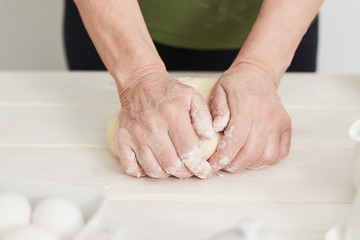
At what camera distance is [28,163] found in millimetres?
840

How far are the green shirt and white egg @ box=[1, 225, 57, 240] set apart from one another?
0.80 metres

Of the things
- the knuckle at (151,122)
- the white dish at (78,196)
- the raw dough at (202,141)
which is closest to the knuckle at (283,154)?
the raw dough at (202,141)

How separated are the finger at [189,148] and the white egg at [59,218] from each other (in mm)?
260

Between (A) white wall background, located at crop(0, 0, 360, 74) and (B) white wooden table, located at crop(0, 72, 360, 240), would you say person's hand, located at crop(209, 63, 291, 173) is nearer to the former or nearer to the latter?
(B) white wooden table, located at crop(0, 72, 360, 240)

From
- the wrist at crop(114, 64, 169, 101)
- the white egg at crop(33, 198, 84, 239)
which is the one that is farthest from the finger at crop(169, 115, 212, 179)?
the white egg at crop(33, 198, 84, 239)

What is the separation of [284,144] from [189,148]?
174mm

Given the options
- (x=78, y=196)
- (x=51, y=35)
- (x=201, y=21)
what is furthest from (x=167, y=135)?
(x=51, y=35)

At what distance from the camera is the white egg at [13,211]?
0.53 m

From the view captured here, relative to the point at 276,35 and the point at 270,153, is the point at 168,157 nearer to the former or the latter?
the point at 270,153

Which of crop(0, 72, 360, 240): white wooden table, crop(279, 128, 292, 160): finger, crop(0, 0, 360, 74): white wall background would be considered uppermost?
crop(279, 128, 292, 160): finger

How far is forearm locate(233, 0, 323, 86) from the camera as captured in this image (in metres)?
0.92

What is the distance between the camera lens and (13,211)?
54 centimetres

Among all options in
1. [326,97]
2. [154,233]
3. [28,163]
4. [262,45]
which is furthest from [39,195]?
[326,97]

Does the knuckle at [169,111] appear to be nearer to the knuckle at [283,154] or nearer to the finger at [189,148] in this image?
the finger at [189,148]
